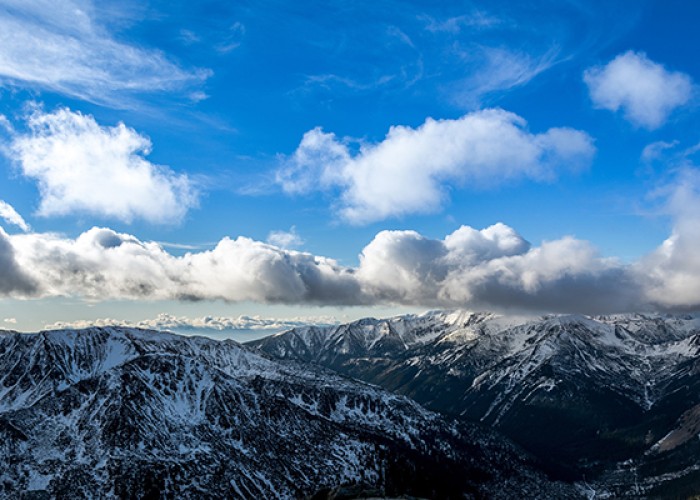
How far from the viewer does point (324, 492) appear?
621 ft

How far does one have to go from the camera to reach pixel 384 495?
172 meters

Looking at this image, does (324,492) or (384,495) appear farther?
(324,492)

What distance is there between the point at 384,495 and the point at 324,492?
88.2 ft
